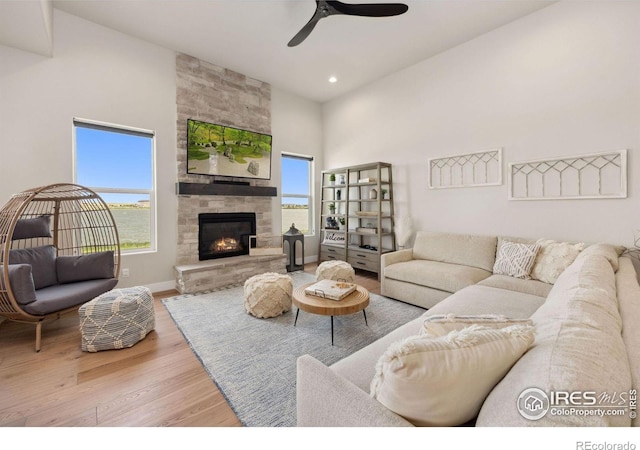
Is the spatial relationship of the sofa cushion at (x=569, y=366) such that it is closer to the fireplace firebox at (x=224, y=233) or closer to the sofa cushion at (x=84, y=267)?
the sofa cushion at (x=84, y=267)

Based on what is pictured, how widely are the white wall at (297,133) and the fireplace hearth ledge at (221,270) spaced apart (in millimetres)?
836

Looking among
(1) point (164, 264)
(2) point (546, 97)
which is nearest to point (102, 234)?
(1) point (164, 264)

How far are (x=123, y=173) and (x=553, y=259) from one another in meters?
5.05

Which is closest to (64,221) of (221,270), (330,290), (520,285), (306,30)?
(221,270)

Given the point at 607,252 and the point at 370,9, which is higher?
the point at 370,9

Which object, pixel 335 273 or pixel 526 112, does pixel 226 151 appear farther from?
pixel 526 112

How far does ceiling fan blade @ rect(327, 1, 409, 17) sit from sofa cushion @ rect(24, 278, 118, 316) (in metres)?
3.48

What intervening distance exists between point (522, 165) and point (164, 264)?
15.8 ft

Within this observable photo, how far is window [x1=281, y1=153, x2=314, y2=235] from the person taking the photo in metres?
5.25

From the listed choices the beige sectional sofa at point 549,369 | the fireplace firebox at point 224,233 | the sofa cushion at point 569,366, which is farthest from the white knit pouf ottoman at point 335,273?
the sofa cushion at point 569,366

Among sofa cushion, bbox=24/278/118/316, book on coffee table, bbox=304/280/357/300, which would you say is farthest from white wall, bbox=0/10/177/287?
book on coffee table, bbox=304/280/357/300

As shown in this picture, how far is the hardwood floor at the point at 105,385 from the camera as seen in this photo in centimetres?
151

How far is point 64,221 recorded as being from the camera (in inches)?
122
